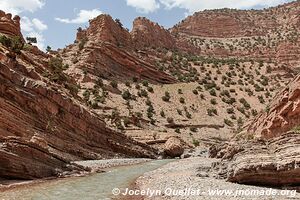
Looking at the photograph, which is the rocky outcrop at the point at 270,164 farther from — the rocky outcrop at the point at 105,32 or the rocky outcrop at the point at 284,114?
the rocky outcrop at the point at 105,32

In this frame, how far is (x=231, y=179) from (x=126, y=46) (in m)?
74.3

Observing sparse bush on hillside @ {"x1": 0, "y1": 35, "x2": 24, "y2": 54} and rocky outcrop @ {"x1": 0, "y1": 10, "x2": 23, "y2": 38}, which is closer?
sparse bush on hillside @ {"x1": 0, "y1": 35, "x2": 24, "y2": 54}

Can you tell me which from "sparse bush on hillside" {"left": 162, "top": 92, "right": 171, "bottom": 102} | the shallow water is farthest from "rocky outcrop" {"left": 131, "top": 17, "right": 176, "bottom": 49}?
the shallow water

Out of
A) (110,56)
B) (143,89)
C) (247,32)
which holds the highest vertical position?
(247,32)

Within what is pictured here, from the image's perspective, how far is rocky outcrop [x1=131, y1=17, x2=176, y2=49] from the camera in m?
98.9

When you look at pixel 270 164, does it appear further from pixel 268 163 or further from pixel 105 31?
pixel 105 31

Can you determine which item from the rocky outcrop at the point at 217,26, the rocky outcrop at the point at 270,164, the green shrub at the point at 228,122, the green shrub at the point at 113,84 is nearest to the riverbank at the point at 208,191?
the rocky outcrop at the point at 270,164

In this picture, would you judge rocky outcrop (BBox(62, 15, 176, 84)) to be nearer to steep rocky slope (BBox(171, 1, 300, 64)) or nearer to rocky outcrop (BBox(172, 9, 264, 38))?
steep rocky slope (BBox(171, 1, 300, 64))

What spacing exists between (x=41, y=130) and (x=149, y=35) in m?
75.2

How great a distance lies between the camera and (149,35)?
103 m

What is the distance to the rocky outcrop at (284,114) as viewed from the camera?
3041 centimetres

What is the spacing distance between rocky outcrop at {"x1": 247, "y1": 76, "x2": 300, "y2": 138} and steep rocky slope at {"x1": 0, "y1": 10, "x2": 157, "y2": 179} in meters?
16.7

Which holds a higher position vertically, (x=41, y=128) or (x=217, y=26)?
(x=217, y=26)

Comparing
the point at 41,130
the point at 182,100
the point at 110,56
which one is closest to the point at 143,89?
the point at 182,100
